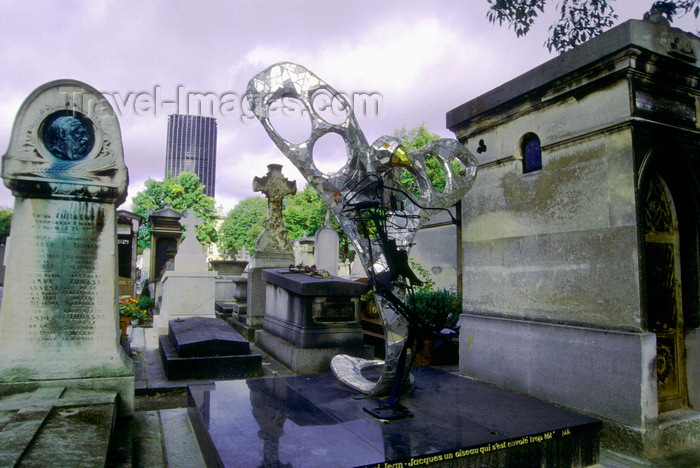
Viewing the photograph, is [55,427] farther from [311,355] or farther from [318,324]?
[318,324]

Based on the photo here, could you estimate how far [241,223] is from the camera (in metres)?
58.9

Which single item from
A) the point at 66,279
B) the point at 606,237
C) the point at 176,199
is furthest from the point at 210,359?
the point at 176,199

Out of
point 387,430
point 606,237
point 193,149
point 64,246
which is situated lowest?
point 387,430

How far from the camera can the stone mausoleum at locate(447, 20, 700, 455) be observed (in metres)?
3.86

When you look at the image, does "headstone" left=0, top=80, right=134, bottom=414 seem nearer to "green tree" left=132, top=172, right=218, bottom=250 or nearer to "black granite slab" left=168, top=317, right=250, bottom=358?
"black granite slab" left=168, top=317, right=250, bottom=358

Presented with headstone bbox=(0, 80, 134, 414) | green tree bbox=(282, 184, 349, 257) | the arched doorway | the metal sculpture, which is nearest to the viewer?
the metal sculpture

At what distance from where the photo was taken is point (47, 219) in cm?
417

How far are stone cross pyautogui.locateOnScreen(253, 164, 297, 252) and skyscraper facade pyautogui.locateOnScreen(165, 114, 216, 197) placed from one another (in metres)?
164

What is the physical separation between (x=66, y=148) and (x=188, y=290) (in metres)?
5.89

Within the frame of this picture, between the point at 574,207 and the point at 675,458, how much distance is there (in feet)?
7.48

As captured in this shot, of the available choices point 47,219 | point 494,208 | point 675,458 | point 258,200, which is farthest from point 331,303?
point 258,200

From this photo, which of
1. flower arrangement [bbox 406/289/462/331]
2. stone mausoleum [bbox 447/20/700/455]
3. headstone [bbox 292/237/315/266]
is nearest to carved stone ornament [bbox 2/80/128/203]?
stone mausoleum [bbox 447/20/700/455]

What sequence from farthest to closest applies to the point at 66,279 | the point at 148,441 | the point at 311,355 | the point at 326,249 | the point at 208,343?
the point at 326,249 < the point at 311,355 < the point at 208,343 < the point at 66,279 < the point at 148,441

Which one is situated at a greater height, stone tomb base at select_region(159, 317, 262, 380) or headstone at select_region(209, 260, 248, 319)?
headstone at select_region(209, 260, 248, 319)
